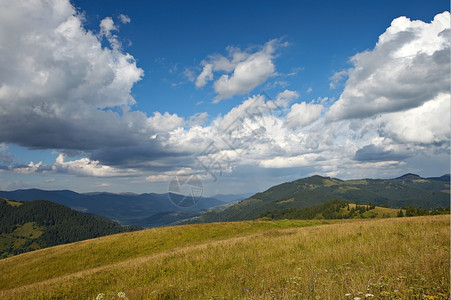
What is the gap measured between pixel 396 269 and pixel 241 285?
14.9ft

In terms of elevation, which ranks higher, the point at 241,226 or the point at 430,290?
the point at 430,290

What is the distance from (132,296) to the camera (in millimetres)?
7852

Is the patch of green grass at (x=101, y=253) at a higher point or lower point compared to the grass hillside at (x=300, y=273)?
lower

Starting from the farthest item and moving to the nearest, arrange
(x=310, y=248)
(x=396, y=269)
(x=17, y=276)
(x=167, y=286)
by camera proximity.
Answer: (x=17, y=276) → (x=310, y=248) → (x=167, y=286) → (x=396, y=269)

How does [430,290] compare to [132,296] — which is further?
[132,296]

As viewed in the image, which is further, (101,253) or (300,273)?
(101,253)

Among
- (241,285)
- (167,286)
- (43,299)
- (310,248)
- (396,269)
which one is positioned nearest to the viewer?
(396,269)

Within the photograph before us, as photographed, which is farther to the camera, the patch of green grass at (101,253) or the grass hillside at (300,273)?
the patch of green grass at (101,253)

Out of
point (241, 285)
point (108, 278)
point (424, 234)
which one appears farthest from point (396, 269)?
point (108, 278)

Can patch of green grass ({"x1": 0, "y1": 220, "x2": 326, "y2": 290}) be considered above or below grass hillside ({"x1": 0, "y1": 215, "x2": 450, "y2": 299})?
below

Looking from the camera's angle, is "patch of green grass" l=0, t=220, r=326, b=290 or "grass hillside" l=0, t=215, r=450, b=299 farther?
"patch of green grass" l=0, t=220, r=326, b=290

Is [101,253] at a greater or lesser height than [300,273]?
lesser

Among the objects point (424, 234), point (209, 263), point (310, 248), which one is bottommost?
point (209, 263)

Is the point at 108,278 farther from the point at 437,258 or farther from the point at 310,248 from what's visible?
the point at 437,258
